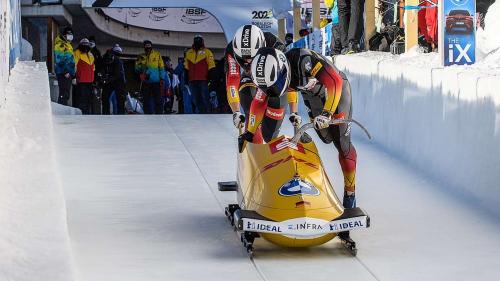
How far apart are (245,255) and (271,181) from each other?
1.37 ft

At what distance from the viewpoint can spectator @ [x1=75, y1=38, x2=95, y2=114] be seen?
60.7 feet

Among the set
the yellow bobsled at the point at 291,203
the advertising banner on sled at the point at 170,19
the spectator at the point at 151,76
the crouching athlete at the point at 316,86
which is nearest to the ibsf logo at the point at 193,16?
the advertising banner on sled at the point at 170,19

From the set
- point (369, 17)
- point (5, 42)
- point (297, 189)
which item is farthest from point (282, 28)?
point (297, 189)

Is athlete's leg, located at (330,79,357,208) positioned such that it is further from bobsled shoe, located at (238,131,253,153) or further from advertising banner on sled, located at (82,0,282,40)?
advertising banner on sled, located at (82,0,282,40)

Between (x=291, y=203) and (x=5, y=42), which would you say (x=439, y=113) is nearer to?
(x=291, y=203)

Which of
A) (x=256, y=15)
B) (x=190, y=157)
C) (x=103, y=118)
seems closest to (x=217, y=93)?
(x=256, y=15)

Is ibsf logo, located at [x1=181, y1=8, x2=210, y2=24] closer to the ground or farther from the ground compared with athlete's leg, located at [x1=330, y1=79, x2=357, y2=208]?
farther from the ground

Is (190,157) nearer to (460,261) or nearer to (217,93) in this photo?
(460,261)

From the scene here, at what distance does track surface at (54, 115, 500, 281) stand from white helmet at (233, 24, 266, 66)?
1.06m

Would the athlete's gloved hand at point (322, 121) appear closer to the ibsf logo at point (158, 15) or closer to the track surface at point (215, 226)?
the track surface at point (215, 226)

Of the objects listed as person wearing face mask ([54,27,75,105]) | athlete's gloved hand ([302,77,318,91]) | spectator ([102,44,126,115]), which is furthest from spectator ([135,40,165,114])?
athlete's gloved hand ([302,77,318,91])

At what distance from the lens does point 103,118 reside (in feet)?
49.5

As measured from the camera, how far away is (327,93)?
697 centimetres

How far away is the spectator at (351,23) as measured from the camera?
12.9 meters
